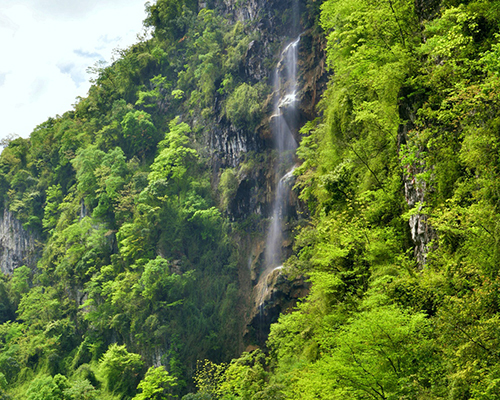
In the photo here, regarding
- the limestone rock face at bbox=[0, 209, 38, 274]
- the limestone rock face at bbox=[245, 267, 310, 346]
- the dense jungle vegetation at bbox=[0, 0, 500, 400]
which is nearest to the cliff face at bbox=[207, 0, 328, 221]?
the dense jungle vegetation at bbox=[0, 0, 500, 400]

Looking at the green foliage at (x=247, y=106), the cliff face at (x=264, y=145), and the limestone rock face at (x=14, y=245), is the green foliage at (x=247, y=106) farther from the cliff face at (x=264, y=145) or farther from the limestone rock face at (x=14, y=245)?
the limestone rock face at (x=14, y=245)

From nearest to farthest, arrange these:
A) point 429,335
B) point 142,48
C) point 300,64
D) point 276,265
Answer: point 429,335 < point 276,265 < point 300,64 < point 142,48

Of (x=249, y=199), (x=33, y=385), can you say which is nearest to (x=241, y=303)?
(x=249, y=199)

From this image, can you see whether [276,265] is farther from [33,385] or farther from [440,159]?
[440,159]

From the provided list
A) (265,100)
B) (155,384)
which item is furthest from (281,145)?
(155,384)

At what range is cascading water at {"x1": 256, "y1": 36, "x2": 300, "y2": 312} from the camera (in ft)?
76.5

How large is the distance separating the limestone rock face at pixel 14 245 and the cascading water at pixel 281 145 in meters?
24.7

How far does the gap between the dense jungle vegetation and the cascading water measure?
5.03ft

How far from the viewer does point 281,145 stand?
25.0m

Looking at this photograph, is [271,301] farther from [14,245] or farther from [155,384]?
[14,245]

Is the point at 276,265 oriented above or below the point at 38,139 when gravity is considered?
below

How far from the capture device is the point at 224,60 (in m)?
28.8

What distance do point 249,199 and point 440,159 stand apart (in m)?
19.1

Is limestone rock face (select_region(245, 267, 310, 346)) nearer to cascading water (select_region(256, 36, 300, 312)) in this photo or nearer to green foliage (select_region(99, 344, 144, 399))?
cascading water (select_region(256, 36, 300, 312))
